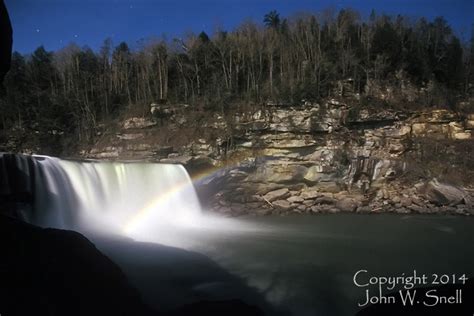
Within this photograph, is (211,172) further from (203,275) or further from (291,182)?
(203,275)

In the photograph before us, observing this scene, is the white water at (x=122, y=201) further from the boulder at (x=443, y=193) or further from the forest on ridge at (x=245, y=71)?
the boulder at (x=443, y=193)

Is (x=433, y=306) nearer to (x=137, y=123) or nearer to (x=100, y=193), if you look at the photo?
(x=100, y=193)

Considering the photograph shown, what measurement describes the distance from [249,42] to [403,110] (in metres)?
Result: 15.1

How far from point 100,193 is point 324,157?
13527 millimetres

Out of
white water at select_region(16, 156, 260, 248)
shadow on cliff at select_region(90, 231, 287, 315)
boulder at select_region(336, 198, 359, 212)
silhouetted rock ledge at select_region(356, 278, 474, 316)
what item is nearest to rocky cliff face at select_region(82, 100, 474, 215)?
boulder at select_region(336, 198, 359, 212)

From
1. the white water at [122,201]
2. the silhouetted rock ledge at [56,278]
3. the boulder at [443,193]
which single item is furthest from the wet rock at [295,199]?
the silhouetted rock ledge at [56,278]

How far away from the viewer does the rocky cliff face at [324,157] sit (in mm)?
20344

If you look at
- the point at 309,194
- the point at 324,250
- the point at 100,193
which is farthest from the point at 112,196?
the point at 309,194

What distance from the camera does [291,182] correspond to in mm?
21125

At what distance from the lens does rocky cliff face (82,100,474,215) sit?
2034 cm

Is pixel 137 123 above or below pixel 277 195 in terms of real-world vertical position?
above

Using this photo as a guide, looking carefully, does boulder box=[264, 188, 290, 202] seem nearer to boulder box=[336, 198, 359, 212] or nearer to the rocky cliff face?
the rocky cliff face

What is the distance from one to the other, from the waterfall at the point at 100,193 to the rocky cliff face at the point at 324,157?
2549 millimetres

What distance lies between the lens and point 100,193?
15.2m
